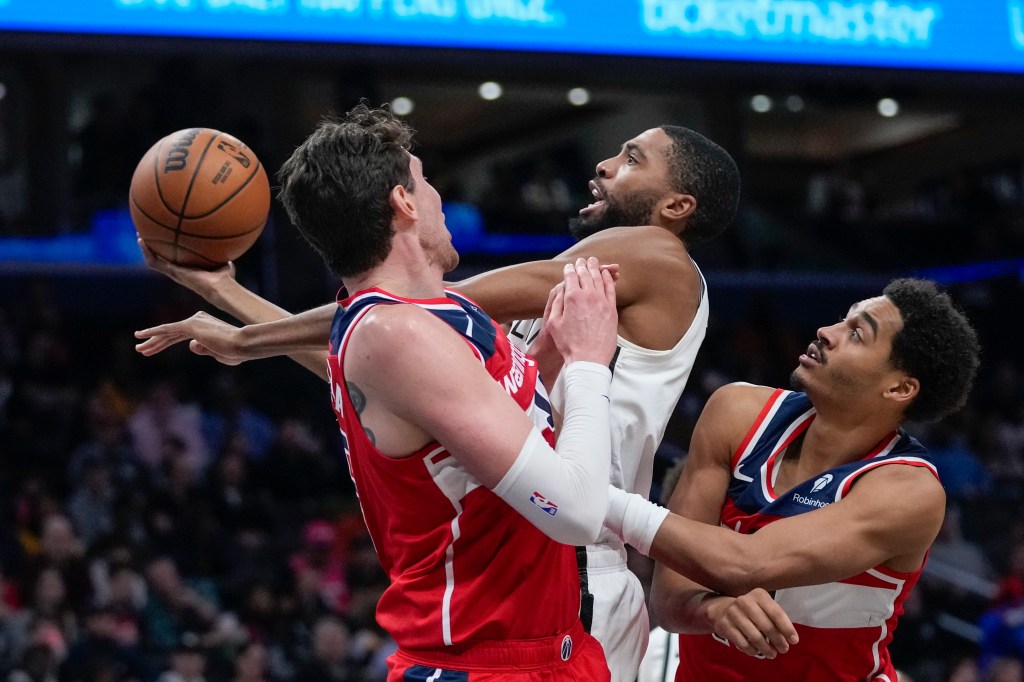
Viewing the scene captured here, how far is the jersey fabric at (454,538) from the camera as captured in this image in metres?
2.23

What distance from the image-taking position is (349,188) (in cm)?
226

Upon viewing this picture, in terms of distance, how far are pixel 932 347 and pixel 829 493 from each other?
1.37 feet

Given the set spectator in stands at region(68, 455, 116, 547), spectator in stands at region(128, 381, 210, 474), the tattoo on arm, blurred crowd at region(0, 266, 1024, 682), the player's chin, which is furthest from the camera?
spectator in stands at region(128, 381, 210, 474)

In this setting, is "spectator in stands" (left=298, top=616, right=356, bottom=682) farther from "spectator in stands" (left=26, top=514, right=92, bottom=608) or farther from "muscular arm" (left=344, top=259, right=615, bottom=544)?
"muscular arm" (left=344, top=259, right=615, bottom=544)

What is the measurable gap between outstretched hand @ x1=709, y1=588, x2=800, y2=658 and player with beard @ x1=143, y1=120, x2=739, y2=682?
0.34m

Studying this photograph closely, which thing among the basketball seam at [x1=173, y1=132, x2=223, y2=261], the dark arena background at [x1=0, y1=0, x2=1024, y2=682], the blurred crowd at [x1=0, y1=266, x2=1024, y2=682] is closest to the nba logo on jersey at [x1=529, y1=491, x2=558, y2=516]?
the basketball seam at [x1=173, y1=132, x2=223, y2=261]

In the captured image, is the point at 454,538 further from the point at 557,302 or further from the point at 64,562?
the point at 64,562

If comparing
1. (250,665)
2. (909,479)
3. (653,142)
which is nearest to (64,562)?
(250,665)

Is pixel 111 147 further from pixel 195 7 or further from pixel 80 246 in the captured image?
pixel 195 7

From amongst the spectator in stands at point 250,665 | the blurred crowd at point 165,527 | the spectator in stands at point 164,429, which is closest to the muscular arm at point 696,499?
the spectator in stands at point 250,665

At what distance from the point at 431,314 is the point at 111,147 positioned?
7.61 m

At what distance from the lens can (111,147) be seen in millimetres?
9141

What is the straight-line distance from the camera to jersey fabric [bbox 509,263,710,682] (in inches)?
110

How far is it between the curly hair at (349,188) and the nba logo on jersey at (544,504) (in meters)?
0.54
